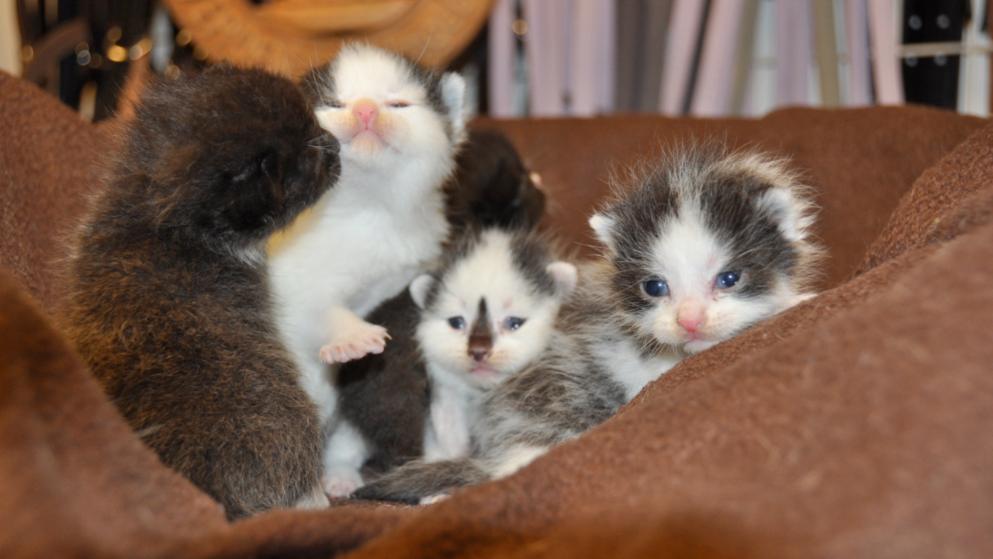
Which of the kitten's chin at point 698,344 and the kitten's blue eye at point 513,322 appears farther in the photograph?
the kitten's blue eye at point 513,322

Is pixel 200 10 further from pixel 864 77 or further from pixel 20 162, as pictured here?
pixel 864 77

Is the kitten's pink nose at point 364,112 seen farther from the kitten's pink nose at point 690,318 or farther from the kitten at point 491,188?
the kitten's pink nose at point 690,318

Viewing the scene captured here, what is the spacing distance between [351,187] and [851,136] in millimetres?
1375

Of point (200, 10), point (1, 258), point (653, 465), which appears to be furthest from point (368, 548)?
point (200, 10)

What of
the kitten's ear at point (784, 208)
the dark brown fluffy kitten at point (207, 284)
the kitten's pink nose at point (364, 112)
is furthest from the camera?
the kitten's pink nose at point (364, 112)

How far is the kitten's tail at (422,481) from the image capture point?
6.28 feet

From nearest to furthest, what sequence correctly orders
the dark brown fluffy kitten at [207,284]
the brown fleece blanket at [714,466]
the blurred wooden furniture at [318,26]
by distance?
the brown fleece blanket at [714,466] < the dark brown fluffy kitten at [207,284] < the blurred wooden furniture at [318,26]

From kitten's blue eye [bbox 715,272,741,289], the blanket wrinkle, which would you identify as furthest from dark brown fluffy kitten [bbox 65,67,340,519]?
the blanket wrinkle

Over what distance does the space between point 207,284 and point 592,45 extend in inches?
87.7

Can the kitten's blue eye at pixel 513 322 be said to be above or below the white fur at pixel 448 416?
above

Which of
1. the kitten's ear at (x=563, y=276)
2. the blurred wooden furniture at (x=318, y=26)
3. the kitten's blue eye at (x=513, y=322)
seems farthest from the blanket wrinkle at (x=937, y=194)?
the blurred wooden furniture at (x=318, y=26)

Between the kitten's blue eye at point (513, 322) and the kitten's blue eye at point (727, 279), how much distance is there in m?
0.62

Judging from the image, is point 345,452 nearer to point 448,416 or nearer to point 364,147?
point 448,416

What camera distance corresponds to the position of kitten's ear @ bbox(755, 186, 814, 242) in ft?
6.04
